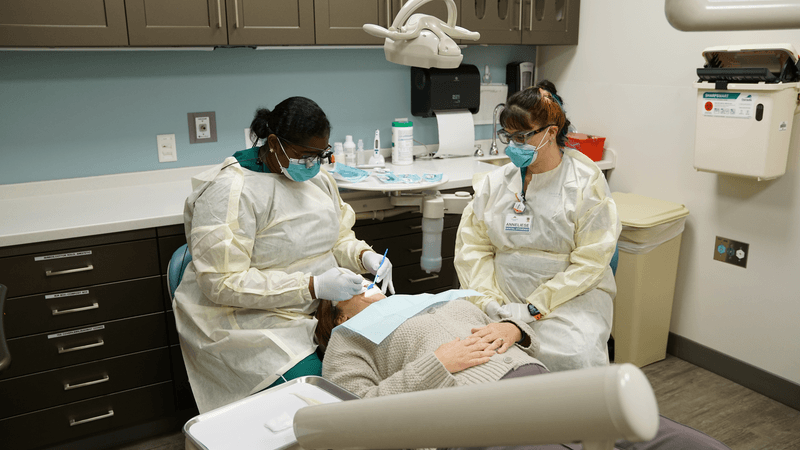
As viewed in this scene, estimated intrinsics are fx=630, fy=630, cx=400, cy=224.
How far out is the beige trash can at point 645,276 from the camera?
2.74 meters

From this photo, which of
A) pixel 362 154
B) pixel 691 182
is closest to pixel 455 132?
pixel 362 154

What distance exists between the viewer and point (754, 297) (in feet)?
8.90

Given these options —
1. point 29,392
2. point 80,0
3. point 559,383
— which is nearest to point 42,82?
point 80,0

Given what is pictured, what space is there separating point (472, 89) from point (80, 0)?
74.3 inches

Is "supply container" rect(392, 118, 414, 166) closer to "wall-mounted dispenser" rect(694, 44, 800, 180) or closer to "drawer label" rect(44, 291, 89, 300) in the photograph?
"wall-mounted dispenser" rect(694, 44, 800, 180)

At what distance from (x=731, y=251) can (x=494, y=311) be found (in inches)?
55.6

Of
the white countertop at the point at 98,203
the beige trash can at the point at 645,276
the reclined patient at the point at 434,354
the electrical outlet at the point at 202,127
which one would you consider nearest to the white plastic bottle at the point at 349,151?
the white countertop at the point at 98,203

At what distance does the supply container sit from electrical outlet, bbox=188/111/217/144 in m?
0.86

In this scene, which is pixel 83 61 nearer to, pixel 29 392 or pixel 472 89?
pixel 29 392

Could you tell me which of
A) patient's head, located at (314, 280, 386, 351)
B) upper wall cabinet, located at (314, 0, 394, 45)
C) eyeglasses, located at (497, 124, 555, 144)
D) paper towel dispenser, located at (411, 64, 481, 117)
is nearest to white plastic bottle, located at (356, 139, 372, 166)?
paper towel dispenser, located at (411, 64, 481, 117)

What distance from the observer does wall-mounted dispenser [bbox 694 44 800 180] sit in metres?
2.34

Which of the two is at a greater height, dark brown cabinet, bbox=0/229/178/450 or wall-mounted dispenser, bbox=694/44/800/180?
wall-mounted dispenser, bbox=694/44/800/180

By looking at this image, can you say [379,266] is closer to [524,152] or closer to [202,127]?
[524,152]

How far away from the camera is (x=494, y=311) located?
6.53 feet
